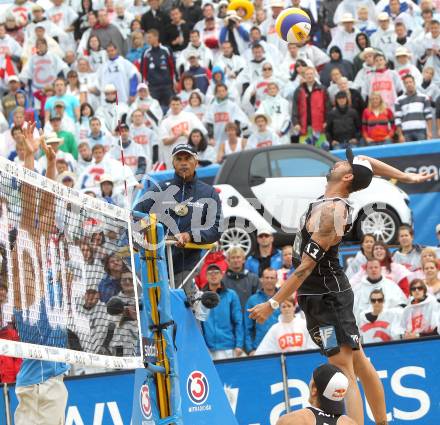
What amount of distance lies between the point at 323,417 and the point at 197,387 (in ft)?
8.15

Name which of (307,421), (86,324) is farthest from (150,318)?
(307,421)

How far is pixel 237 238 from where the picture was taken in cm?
1894

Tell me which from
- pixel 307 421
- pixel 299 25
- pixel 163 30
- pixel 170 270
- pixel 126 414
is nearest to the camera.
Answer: pixel 307 421

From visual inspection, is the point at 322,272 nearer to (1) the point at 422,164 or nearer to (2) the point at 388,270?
(2) the point at 388,270

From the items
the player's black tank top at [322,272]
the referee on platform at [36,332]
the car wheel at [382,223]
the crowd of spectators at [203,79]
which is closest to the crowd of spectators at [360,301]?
the car wheel at [382,223]

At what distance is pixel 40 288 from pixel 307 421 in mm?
2050

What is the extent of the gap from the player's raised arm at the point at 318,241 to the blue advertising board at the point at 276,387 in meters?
3.23

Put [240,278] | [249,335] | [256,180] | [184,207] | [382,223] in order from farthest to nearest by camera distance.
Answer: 1. [256,180]
2. [382,223]
3. [240,278]
4. [249,335]
5. [184,207]

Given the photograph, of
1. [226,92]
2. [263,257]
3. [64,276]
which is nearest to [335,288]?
[64,276]

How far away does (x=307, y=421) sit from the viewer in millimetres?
7973

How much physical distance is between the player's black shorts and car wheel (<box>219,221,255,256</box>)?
30.1 feet

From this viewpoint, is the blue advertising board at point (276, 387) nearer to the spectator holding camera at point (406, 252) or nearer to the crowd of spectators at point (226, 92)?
the crowd of spectators at point (226, 92)

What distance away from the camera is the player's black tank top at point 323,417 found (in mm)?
8008

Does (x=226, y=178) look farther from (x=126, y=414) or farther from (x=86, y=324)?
(x=86, y=324)
